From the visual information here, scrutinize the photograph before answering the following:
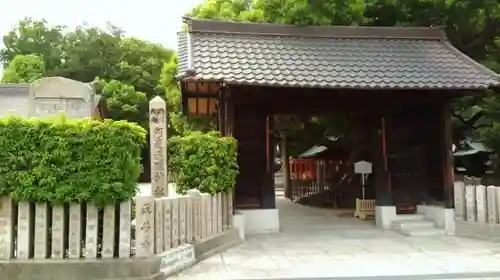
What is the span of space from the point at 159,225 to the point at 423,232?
7550mm

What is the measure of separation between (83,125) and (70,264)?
1.90 metres

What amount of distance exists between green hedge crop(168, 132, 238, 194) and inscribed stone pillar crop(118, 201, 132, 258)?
10.0ft

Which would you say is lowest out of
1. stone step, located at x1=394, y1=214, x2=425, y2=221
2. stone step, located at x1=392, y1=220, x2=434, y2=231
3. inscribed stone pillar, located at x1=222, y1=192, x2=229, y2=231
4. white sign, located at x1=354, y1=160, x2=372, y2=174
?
stone step, located at x1=392, y1=220, x2=434, y2=231

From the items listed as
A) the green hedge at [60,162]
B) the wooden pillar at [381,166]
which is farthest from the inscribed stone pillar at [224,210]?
the wooden pillar at [381,166]

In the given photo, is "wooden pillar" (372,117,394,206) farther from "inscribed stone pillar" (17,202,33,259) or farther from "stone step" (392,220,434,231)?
"inscribed stone pillar" (17,202,33,259)

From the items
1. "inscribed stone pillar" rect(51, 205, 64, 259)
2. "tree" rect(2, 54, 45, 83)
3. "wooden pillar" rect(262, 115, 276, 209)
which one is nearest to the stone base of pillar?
"wooden pillar" rect(262, 115, 276, 209)

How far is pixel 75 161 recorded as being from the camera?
271 inches

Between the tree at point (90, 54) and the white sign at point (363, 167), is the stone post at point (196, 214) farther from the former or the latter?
the tree at point (90, 54)

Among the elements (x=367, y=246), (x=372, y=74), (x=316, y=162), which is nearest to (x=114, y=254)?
(x=367, y=246)

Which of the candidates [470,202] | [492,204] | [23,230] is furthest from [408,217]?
[23,230]

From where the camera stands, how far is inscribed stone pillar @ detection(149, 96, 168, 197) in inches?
394

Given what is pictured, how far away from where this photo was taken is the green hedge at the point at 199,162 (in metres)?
10.1

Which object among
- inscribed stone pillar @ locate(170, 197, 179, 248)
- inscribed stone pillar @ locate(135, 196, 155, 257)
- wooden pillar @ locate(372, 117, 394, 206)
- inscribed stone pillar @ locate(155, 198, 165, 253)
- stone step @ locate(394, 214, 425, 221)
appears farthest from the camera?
wooden pillar @ locate(372, 117, 394, 206)

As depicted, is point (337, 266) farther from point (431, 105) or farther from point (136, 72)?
point (136, 72)
